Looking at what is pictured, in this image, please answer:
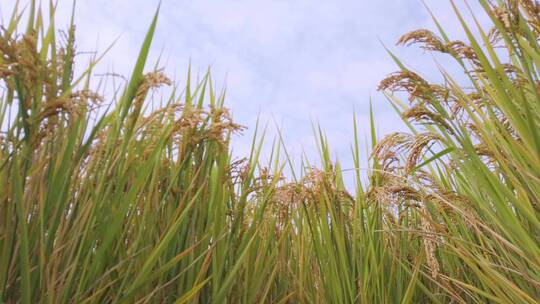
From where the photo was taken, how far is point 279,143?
10.9ft

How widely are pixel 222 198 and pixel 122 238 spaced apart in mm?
467

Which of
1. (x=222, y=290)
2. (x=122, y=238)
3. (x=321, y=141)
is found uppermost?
(x=321, y=141)

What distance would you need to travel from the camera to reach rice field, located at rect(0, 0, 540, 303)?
1.50 meters

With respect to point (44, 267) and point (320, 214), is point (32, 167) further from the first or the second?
point (320, 214)

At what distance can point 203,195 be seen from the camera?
209cm

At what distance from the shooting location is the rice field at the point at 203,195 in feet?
4.94

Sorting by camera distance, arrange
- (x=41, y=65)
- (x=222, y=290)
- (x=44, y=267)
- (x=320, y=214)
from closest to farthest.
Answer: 1. (x=41, y=65)
2. (x=44, y=267)
3. (x=222, y=290)
4. (x=320, y=214)

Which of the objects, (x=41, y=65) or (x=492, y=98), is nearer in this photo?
(x=41, y=65)

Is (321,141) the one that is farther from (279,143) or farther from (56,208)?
(56,208)

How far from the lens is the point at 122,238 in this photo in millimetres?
1753

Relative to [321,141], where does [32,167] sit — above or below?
below

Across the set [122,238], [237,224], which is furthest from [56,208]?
[237,224]

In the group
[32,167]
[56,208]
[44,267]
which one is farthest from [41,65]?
[44,267]

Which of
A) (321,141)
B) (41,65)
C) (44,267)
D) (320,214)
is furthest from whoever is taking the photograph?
(321,141)
